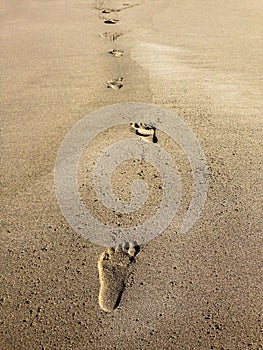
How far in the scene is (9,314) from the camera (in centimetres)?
141

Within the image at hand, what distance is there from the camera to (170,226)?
5.65 feet

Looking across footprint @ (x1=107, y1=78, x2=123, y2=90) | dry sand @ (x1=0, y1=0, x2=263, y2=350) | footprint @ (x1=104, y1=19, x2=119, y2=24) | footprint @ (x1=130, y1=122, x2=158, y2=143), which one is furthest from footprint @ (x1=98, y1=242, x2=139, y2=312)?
footprint @ (x1=104, y1=19, x2=119, y2=24)

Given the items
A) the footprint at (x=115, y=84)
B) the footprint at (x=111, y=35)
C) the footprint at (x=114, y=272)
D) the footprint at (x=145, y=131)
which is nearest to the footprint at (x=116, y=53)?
the footprint at (x=111, y=35)

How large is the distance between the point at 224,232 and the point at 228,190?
0.93 ft

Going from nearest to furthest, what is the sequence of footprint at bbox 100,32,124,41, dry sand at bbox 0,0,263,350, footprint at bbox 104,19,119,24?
dry sand at bbox 0,0,263,350, footprint at bbox 100,32,124,41, footprint at bbox 104,19,119,24

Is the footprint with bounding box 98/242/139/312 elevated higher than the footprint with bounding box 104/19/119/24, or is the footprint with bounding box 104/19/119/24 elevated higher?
the footprint with bounding box 104/19/119/24

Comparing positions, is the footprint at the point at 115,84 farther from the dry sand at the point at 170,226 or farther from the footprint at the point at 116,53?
the footprint at the point at 116,53

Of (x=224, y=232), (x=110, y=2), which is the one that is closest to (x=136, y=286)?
(x=224, y=232)

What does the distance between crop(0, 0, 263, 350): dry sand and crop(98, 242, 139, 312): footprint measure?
0.09 feet

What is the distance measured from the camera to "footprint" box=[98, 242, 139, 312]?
1.44 m

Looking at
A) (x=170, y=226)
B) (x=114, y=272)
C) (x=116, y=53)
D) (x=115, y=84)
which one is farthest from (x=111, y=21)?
(x=114, y=272)

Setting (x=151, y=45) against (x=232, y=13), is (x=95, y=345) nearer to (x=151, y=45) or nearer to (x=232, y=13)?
(x=151, y=45)

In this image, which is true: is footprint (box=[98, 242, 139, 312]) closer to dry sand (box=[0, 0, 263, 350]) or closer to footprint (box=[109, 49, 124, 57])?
dry sand (box=[0, 0, 263, 350])

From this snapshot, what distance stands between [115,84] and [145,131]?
0.77m
